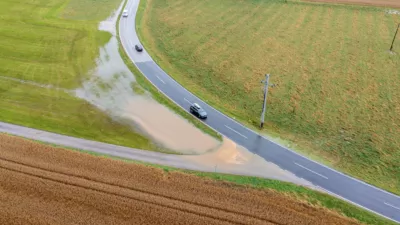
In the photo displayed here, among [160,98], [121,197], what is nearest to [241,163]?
[121,197]

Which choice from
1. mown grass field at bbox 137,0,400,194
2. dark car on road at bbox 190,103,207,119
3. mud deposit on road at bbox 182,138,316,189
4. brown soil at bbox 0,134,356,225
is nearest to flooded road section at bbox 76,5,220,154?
mud deposit on road at bbox 182,138,316,189

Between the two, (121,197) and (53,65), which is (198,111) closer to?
(121,197)

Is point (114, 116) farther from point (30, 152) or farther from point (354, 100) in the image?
point (354, 100)

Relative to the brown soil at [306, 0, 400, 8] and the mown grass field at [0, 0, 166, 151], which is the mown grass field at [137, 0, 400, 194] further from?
the mown grass field at [0, 0, 166, 151]

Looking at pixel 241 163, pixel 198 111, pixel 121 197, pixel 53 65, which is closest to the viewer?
pixel 121 197

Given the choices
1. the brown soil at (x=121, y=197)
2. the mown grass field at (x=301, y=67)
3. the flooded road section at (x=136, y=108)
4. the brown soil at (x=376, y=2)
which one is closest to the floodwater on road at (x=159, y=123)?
the flooded road section at (x=136, y=108)

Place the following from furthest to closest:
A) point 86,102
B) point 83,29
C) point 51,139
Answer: point 83,29, point 86,102, point 51,139

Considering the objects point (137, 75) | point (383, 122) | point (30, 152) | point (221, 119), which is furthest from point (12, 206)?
point (383, 122)
